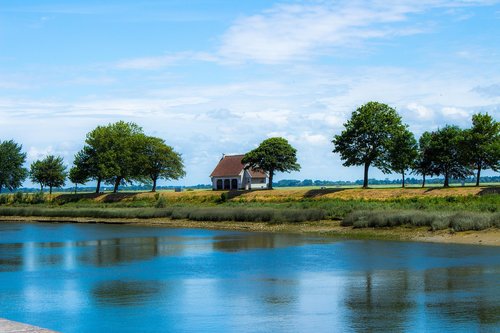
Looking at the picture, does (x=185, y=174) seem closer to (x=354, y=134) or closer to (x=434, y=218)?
(x=354, y=134)

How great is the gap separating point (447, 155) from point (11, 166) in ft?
269

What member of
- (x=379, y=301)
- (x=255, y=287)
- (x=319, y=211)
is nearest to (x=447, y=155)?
(x=319, y=211)

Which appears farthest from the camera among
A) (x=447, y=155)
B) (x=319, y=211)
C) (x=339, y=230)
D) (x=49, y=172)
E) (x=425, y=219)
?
(x=49, y=172)

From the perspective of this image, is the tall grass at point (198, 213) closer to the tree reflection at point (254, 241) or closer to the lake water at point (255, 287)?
the tree reflection at point (254, 241)

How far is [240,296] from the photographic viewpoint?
27.6 meters

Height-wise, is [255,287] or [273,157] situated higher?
[273,157]

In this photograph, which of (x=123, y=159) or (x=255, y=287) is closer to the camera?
(x=255, y=287)

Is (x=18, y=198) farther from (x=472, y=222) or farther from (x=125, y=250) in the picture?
(x=472, y=222)

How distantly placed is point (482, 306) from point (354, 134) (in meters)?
63.7

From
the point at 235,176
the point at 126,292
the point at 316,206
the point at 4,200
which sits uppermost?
the point at 235,176

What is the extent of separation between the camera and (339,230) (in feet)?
187

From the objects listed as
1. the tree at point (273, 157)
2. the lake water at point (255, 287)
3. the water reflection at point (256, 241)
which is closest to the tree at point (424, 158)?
the tree at point (273, 157)

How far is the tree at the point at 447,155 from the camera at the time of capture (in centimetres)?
8419

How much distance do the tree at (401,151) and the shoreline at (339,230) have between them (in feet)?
86.3
